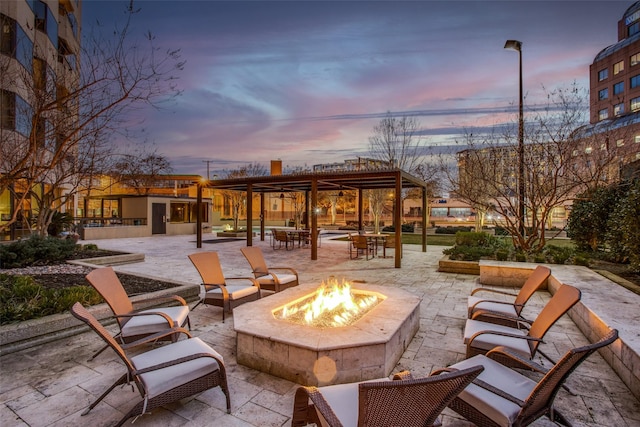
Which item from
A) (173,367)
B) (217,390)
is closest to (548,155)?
(217,390)

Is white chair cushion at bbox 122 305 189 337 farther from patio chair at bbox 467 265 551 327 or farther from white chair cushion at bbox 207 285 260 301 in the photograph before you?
patio chair at bbox 467 265 551 327

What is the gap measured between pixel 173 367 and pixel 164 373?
105 mm

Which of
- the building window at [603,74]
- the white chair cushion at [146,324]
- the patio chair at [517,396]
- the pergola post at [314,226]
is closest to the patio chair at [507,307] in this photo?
the patio chair at [517,396]

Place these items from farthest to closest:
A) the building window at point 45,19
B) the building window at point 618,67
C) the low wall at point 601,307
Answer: the building window at point 618,67 → the building window at point 45,19 → the low wall at point 601,307

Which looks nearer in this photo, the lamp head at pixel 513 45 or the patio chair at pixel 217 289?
the patio chair at pixel 217 289

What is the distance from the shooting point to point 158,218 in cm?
2161

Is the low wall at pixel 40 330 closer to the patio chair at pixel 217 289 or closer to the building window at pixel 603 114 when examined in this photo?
the patio chair at pixel 217 289

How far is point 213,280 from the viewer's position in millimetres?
5656

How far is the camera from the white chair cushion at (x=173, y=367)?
2.53m

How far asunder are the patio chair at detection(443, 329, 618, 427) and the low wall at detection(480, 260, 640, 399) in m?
1.34

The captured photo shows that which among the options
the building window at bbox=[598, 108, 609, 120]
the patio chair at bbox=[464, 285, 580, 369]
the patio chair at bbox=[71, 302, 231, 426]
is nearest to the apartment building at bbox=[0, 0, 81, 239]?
the patio chair at bbox=[71, 302, 231, 426]

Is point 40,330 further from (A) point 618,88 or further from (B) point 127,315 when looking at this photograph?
(A) point 618,88

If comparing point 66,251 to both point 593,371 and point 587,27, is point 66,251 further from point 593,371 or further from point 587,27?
point 587,27

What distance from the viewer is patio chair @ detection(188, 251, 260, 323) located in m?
5.09
